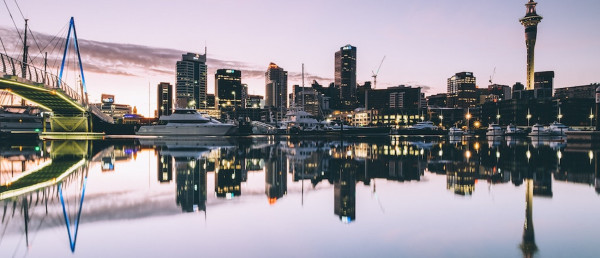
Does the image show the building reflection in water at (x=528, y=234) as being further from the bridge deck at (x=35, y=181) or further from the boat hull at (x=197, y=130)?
the boat hull at (x=197, y=130)

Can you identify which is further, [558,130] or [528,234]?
[558,130]

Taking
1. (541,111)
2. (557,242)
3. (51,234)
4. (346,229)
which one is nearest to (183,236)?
(51,234)

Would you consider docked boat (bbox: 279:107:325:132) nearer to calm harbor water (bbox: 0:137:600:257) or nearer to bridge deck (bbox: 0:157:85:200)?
bridge deck (bbox: 0:157:85:200)

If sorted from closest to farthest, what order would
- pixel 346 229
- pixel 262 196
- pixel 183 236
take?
pixel 183 236, pixel 346 229, pixel 262 196

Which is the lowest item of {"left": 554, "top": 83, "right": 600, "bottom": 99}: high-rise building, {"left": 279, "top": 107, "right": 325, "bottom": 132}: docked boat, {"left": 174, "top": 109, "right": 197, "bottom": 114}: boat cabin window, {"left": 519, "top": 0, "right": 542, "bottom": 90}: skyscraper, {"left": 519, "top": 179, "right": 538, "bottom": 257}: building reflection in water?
{"left": 519, "top": 179, "right": 538, "bottom": 257}: building reflection in water

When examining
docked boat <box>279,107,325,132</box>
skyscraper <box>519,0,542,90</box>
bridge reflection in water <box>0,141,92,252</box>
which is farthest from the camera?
skyscraper <box>519,0,542,90</box>

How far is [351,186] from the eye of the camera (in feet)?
36.2

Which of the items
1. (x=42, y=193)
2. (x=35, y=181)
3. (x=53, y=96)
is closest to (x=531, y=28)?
(x=53, y=96)

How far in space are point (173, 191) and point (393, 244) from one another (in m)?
6.65

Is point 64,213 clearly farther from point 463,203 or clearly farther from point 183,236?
point 463,203

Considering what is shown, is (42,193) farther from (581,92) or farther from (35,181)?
(581,92)

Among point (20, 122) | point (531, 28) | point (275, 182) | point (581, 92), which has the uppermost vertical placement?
point (531, 28)

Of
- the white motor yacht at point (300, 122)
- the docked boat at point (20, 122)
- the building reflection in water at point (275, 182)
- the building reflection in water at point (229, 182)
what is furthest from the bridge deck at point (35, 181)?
the white motor yacht at point (300, 122)

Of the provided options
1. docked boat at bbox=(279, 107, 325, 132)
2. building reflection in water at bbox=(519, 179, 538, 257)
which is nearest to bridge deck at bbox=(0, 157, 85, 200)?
building reflection in water at bbox=(519, 179, 538, 257)
